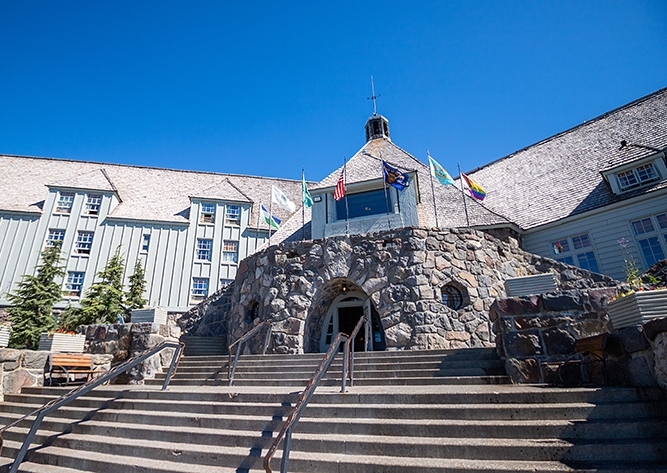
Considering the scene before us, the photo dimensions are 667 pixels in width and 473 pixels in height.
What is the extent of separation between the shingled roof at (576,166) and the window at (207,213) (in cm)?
1526

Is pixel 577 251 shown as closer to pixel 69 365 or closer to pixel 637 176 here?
pixel 637 176

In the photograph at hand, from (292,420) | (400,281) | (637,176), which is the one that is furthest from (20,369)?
(637,176)

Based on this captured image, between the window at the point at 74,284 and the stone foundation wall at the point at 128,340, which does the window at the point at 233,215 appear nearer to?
the window at the point at 74,284

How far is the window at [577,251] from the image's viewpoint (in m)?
12.2

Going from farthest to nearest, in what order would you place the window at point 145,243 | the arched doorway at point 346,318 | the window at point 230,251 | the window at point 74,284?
the window at point 230,251, the window at point 145,243, the window at point 74,284, the arched doorway at point 346,318

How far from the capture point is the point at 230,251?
20.5 metres

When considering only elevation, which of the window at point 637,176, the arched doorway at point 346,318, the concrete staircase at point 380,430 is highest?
the window at point 637,176

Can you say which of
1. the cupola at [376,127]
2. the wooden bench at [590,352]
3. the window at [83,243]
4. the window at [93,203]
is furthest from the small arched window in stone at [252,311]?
the window at [93,203]

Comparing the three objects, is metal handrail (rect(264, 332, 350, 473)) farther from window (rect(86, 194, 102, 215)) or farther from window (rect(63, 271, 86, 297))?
window (rect(86, 194, 102, 215))

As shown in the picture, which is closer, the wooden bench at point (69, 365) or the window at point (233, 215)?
the wooden bench at point (69, 365)

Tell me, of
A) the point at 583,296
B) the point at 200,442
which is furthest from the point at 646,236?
the point at 200,442

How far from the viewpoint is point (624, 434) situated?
10.7 ft

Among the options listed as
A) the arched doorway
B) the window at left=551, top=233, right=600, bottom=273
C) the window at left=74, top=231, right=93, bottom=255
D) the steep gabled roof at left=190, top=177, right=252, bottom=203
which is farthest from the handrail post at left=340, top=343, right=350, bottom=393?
the window at left=74, top=231, right=93, bottom=255

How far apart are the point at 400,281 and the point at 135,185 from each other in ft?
67.3
